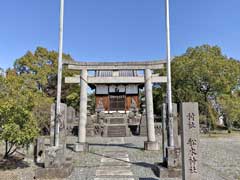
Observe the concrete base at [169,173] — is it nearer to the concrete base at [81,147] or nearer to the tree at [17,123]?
the tree at [17,123]

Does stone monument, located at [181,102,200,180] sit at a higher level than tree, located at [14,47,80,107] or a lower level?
lower

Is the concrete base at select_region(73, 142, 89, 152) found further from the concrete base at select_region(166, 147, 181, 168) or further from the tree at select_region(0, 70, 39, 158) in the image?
the concrete base at select_region(166, 147, 181, 168)

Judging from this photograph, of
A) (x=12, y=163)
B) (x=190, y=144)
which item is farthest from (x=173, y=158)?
(x=12, y=163)

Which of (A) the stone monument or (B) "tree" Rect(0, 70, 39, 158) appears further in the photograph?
(B) "tree" Rect(0, 70, 39, 158)

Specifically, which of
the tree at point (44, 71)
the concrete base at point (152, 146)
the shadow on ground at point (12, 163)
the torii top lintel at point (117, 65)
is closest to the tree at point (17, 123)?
the shadow on ground at point (12, 163)

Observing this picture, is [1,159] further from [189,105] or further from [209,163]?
[209,163]

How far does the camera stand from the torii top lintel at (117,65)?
12.6 m

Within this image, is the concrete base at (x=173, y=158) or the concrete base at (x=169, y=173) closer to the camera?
the concrete base at (x=169, y=173)

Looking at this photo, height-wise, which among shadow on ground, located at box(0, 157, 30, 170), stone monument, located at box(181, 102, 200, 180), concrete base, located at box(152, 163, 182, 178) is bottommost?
shadow on ground, located at box(0, 157, 30, 170)

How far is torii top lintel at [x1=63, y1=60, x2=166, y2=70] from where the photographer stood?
12.6 metres

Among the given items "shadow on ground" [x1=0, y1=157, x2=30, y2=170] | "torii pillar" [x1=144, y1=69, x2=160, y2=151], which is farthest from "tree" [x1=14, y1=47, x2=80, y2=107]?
"shadow on ground" [x1=0, y1=157, x2=30, y2=170]

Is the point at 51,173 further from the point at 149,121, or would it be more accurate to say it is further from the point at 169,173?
the point at 149,121

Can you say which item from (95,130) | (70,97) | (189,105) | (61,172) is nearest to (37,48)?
(70,97)

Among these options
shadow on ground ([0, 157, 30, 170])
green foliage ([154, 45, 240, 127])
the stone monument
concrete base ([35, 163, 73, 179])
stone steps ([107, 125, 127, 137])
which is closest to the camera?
the stone monument
